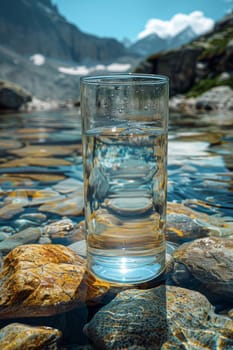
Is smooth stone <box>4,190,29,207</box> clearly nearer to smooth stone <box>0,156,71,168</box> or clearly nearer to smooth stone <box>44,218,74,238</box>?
smooth stone <box>44,218,74,238</box>

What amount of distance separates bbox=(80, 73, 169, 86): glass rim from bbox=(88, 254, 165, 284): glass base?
66cm

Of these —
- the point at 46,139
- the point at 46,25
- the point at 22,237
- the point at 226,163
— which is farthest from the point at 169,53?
the point at 46,25

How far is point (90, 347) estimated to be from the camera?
104 cm

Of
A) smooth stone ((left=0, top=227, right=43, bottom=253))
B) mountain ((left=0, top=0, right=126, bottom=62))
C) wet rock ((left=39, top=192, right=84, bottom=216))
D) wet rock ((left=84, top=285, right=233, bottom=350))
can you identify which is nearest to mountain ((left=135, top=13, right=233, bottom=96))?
wet rock ((left=39, top=192, right=84, bottom=216))

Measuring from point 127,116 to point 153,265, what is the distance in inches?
23.3

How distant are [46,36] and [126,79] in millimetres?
142075

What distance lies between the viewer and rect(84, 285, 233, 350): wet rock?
40.8 inches

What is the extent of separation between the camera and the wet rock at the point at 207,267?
1326 mm

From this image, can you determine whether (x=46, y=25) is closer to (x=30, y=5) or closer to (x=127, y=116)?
(x=30, y=5)

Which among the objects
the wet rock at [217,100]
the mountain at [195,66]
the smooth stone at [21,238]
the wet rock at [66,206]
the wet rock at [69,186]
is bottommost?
the smooth stone at [21,238]

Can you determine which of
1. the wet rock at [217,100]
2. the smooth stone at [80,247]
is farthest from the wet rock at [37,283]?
the wet rock at [217,100]

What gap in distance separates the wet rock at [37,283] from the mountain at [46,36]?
12990 centimetres

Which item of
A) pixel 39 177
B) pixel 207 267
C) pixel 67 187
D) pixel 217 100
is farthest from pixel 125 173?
pixel 217 100

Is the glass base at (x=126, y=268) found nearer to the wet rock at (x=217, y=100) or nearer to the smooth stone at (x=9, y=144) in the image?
the smooth stone at (x=9, y=144)
